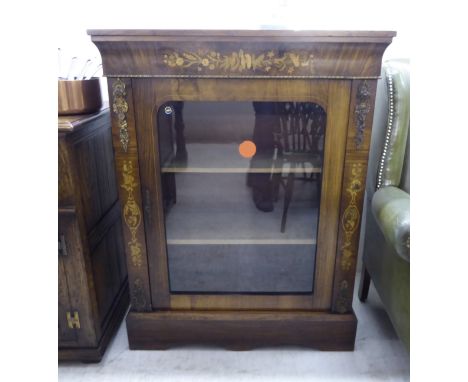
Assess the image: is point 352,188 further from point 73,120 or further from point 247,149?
point 73,120

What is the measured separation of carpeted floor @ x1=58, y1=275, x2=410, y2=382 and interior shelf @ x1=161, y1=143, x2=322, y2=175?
1.71 ft

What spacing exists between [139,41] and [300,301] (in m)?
0.76

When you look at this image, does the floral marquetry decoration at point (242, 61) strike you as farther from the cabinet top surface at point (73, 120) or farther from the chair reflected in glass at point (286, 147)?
the cabinet top surface at point (73, 120)

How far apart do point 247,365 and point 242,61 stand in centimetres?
78

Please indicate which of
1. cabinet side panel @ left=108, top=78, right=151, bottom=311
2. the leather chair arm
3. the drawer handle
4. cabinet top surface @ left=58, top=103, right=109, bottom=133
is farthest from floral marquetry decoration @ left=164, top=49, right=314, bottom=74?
the drawer handle

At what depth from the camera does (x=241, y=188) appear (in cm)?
100

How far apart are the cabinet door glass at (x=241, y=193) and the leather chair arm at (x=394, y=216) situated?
152 mm

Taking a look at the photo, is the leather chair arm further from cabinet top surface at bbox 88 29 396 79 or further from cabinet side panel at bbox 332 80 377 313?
cabinet top surface at bbox 88 29 396 79

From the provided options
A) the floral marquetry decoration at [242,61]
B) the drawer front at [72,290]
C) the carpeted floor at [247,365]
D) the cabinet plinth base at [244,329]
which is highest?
the floral marquetry decoration at [242,61]

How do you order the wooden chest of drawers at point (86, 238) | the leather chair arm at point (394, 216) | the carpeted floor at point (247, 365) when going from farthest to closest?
the carpeted floor at point (247, 365) < the wooden chest of drawers at point (86, 238) < the leather chair arm at point (394, 216)

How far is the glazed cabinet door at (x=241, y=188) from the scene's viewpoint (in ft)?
2.85

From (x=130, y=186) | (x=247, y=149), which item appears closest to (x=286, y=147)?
(x=247, y=149)

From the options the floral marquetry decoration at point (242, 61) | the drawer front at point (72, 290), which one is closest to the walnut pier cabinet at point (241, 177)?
the floral marquetry decoration at point (242, 61)
